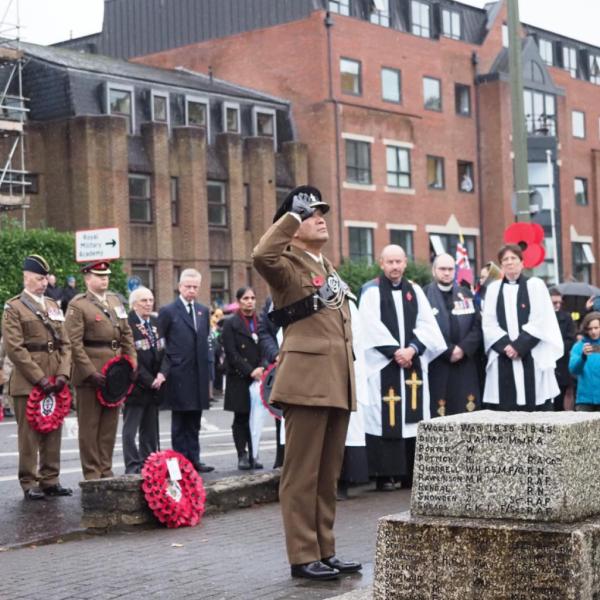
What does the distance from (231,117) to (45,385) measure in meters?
40.3

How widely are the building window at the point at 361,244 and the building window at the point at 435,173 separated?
5.25 metres

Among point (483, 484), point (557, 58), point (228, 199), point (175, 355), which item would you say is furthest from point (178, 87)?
point (483, 484)

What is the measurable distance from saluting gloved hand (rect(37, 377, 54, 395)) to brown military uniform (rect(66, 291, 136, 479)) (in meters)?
0.32

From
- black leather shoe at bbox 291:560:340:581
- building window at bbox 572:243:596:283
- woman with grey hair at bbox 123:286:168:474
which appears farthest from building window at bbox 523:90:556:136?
black leather shoe at bbox 291:560:340:581

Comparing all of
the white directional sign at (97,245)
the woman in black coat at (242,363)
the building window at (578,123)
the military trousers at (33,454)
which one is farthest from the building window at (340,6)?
the military trousers at (33,454)

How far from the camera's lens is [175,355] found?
1412cm

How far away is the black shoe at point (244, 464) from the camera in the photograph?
14.3 meters

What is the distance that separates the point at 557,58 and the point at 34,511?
2444 inches

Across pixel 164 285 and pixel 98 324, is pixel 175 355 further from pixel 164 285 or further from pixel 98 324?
pixel 164 285

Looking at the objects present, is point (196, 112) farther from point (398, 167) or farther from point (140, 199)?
point (398, 167)

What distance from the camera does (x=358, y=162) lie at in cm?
5397

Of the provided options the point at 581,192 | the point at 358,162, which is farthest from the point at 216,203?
the point at 581,192

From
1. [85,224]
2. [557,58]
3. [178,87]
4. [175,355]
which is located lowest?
[175,355]

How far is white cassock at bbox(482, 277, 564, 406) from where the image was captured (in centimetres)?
1314
